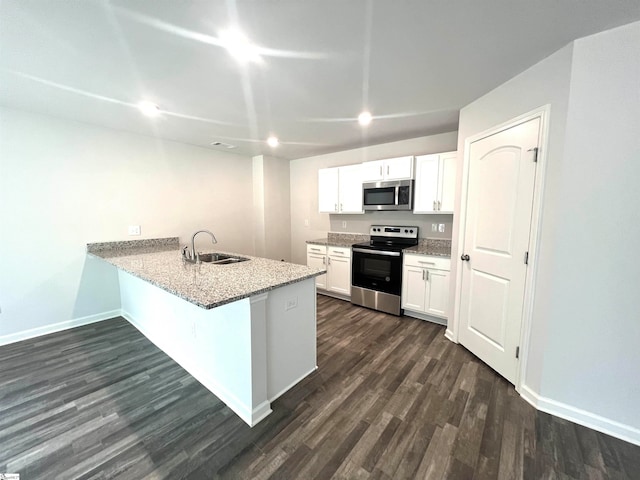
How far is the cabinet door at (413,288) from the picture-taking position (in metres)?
3.12

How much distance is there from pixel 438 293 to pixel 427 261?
0.39 m

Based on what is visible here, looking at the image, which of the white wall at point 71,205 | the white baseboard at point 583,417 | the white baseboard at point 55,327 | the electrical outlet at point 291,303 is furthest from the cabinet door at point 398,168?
the white baseboard at point 55,327

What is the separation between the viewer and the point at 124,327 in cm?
304

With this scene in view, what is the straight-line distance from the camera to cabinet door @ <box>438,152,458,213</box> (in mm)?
2998

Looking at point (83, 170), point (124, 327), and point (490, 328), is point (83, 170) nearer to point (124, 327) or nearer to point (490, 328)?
point (124, 327)

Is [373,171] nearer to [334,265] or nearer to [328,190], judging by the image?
[328,190]

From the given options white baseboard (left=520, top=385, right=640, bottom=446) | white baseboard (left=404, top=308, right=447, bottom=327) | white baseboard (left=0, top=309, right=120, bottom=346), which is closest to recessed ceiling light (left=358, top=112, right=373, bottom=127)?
white baseboard (left=404, top=308, right=447, bottom=327)

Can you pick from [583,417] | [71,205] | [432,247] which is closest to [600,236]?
[583,417]

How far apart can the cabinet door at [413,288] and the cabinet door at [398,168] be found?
46.2 inches

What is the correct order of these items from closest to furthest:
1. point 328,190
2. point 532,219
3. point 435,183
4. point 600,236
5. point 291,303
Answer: point 600,236, point 532,219, point 291,303, point 435,183, point 328,190

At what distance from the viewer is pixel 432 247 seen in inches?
134

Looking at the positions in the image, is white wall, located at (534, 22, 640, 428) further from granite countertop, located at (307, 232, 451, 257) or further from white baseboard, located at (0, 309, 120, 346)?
white baseboard, located at (0, 309, 120, 346)

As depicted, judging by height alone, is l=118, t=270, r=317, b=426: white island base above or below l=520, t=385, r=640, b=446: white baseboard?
above

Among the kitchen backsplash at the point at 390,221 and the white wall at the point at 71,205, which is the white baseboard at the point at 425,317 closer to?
the kitchen backsplash at the point at 390,221
